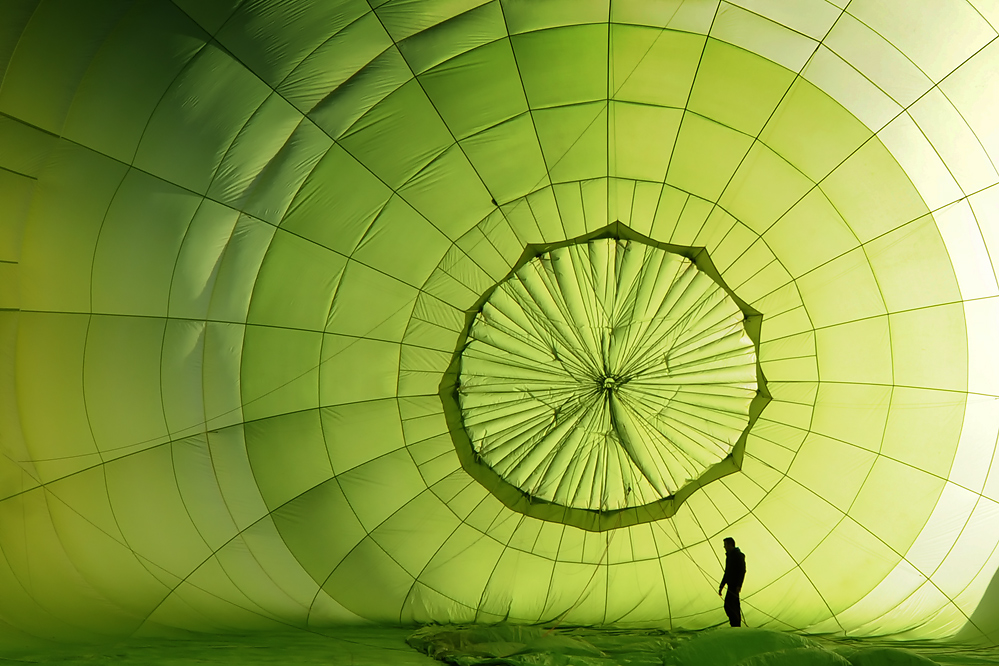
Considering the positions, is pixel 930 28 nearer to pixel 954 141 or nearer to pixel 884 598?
pixel 954 141

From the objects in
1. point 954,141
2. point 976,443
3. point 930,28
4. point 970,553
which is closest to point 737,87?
point 930,28

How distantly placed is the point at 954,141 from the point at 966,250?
540mm

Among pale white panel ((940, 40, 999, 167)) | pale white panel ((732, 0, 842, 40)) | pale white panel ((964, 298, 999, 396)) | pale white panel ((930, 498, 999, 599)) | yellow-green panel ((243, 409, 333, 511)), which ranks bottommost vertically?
pale white panel ((930, 498, 999, 599))

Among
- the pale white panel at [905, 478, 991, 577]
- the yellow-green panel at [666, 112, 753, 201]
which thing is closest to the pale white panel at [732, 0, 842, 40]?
the yellow-green panel at [666, 112, 753, 201]

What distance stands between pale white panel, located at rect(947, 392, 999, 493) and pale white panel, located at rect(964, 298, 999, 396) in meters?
0.07

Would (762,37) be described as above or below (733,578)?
above

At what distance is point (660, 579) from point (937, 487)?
1516 mm

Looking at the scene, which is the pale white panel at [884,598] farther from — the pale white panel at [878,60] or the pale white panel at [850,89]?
the pale white panel at [878,60]

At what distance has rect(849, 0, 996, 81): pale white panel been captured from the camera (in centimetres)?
349

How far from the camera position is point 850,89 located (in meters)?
3.63

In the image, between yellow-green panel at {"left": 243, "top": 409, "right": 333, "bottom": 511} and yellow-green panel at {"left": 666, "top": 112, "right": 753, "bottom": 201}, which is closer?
yellow-green panel at {"left": 666, "top": 112, "right": 753, "bottom": 201}

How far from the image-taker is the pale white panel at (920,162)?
3.69m

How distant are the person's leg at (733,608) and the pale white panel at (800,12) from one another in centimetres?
280

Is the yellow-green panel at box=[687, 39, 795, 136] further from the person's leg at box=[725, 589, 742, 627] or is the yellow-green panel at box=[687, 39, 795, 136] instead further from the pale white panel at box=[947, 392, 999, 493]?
the person's leg at box=[725, 589, 742, 627]
